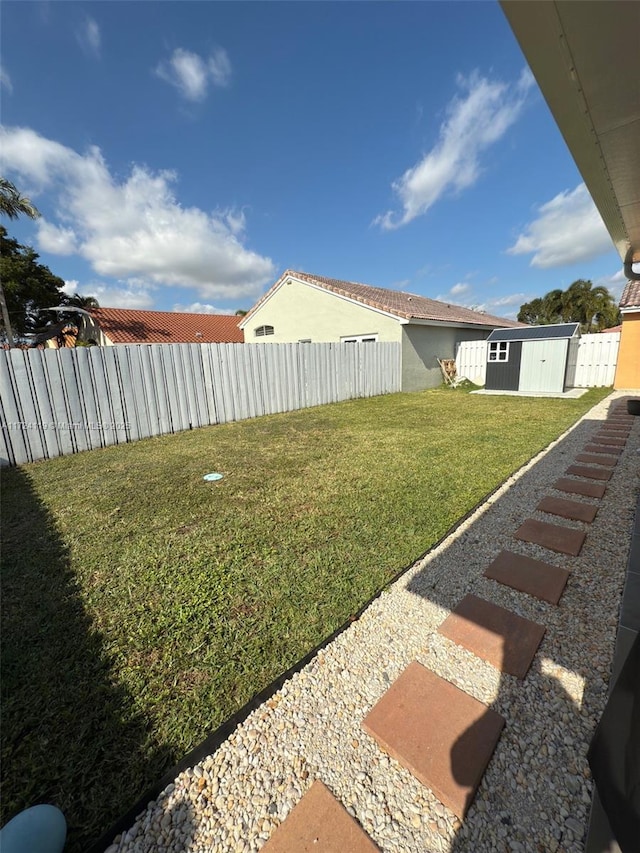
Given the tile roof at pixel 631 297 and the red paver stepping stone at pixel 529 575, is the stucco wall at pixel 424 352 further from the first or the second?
the red paver stepping stone at pixel 529 575

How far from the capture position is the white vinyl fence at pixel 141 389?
5.12 metres

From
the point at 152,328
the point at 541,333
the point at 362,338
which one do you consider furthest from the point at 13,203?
the point at 541,333

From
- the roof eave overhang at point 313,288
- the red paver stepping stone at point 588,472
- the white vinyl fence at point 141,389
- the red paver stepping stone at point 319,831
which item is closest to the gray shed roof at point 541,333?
the roof eave overhang at point 313,288

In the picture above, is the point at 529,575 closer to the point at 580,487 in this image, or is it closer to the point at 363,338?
the point at 580,487

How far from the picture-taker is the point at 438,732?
1.31 metres

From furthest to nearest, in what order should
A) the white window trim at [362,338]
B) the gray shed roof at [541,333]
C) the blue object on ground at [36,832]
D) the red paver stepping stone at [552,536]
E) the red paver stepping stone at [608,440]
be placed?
the white window trim at [362,338], the gray shed roof at [541,333], the red paver stepping stone at [608,440], the red paver stepping stone at [552,536], the blue object on ground at [36,832]

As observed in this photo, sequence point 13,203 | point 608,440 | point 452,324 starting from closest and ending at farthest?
point 608,440 → point 452,324 → point 13,203

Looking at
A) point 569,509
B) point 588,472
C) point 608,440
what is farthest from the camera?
point 608,440

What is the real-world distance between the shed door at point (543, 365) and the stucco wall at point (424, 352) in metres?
3.29

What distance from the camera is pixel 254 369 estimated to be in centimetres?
841

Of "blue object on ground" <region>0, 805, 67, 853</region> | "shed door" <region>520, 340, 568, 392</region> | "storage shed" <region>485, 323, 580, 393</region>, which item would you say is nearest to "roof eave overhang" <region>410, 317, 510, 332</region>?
"storage shed" <region>485, 323, 580, 393</region>

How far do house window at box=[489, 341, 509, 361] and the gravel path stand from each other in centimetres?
1064

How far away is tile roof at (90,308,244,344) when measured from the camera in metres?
18.8

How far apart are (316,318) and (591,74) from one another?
13.1 meters
